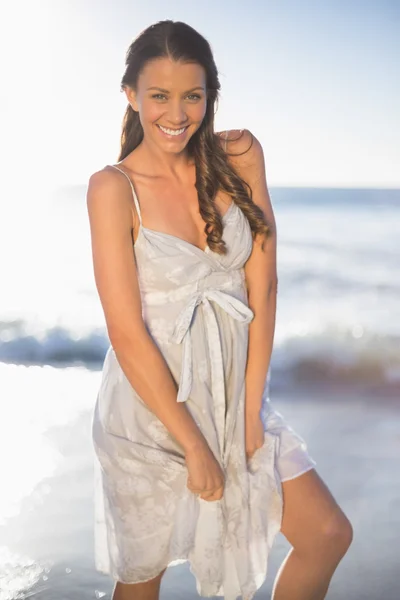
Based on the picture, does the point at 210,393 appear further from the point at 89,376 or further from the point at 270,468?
the point at 89,376

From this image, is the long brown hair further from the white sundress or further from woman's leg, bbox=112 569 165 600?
woman's leg, bbox=112 569 165 600

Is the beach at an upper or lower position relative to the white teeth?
lower

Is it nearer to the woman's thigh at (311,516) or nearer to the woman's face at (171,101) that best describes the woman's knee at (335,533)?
the woman's thigh at (311,516)

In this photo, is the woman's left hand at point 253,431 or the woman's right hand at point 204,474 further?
the woman's left hand at point 253,431

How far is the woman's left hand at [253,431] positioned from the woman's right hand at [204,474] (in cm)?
12

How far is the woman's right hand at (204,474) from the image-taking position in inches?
81.8

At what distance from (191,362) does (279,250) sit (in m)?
10.4

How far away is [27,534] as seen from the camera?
350 centimetres

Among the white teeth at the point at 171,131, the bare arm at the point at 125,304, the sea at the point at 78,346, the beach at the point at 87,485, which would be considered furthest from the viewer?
the sea at the point at 78,346

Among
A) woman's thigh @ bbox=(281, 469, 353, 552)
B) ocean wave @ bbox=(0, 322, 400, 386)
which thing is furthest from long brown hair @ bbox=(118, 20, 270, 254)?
ocean wave @ bbox=(0, 322, 400, 386)

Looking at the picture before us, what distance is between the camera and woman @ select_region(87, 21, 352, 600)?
2049mm

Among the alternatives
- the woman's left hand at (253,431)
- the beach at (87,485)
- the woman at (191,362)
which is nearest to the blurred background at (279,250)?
the beach at (87,485)

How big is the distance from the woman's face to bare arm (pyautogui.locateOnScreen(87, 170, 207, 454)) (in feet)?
0.54

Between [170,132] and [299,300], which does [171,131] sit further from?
[299,300]
